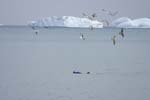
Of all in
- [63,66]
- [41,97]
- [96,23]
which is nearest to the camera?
[41,97]

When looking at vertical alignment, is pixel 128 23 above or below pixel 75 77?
above

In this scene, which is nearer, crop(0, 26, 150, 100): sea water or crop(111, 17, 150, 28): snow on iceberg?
crop(0, 26, 150, 100): sea water

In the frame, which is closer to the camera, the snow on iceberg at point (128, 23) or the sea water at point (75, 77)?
the sea water at point (75, 77)

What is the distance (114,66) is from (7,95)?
125 inches

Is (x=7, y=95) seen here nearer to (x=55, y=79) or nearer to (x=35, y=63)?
(x=55, y=79)

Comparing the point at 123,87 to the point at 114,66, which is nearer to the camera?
the point at 123,87

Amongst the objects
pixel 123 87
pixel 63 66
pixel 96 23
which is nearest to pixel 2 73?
pixel 63 66

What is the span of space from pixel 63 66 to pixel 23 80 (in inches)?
64.5

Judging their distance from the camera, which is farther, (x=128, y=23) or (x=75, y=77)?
(x=128, y=23)

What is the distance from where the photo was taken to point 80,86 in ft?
18.7

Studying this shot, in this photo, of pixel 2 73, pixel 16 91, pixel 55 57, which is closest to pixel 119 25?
pixel 55 57

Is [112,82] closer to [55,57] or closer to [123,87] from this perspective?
[123,87]

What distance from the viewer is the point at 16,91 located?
5211 millimetres

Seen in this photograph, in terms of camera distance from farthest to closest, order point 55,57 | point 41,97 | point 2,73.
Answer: point 55,57
point 2,73
point 41,97
